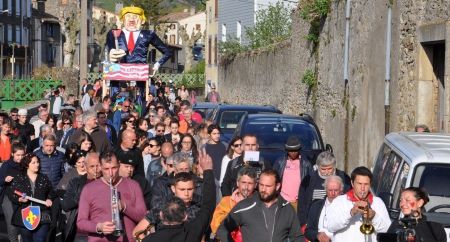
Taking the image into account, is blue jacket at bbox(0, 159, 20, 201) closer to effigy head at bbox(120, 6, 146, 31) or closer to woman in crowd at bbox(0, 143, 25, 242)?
woman in crowd at bbox(0, 143, 25, 242)

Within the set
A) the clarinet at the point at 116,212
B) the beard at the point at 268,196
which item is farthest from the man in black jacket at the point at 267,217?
the clarinet at the point at 116,212

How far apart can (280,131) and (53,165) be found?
446 cm

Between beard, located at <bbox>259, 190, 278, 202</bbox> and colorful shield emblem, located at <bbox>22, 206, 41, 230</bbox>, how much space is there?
444 centimetres

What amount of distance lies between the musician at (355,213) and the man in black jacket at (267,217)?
612mm

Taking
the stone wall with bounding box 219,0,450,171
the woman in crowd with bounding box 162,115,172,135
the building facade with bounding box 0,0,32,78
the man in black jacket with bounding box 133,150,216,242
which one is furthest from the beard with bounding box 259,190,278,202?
the building facade with bounding box 0,0,32,78

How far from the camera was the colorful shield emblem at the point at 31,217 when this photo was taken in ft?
41.7

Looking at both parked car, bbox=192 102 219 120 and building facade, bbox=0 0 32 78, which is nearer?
parked car, bbox=192 102 219 120

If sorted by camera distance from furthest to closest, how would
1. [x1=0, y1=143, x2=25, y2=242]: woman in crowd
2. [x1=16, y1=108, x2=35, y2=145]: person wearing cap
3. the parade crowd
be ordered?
[x1=16, y1=108, x2=35, y2=145]: person wearing cap → [x1=0, y1=143, x2=25, y2=242]: woman in crowd → the parade crowd

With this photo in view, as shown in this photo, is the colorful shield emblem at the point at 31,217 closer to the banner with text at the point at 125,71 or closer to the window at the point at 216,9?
the banner with text at the point at 125,71

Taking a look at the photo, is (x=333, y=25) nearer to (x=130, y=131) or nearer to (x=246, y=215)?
(x=130, y=131)

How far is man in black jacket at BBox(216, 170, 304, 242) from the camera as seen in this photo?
8.95m

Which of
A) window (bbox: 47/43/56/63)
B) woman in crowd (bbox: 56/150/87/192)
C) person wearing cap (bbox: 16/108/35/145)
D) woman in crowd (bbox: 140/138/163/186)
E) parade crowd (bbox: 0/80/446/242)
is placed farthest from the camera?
window (bbox: 47/43/56/63)

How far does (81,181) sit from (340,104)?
44.4 feet

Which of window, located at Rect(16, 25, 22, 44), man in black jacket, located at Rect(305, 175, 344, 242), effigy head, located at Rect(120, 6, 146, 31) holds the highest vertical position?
window, located at Rect(16, 25, 22, 44)
